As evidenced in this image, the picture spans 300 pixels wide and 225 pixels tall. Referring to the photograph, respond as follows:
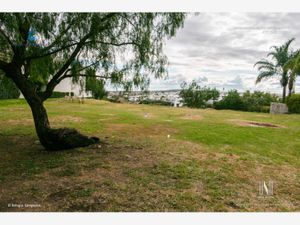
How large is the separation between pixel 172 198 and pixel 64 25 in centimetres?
391

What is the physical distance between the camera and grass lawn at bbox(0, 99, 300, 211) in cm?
361

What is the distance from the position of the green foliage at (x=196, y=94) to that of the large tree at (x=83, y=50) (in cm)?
1932

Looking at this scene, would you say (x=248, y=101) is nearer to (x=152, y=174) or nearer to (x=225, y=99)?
(x=225, y=99)

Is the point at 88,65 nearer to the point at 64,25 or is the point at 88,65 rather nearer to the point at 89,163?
the point at 64,25

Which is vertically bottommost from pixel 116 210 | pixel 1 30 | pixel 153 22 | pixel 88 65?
pixel 116 210

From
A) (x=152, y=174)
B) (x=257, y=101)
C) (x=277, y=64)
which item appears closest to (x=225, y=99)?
(x=257, y=101)

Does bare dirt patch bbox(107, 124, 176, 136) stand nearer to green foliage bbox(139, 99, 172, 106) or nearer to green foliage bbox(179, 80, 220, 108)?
green foliage bbox(139, 99, 172, 106)

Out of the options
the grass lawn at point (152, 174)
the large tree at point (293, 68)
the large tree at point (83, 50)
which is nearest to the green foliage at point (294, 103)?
the large tree at point (293, 68)

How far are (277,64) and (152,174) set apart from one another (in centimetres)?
2088

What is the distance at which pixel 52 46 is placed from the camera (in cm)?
539

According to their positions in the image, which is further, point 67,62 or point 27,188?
point 67,62

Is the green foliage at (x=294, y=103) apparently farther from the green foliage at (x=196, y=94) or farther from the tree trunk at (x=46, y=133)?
the tree trunk at (x=46, y=133)

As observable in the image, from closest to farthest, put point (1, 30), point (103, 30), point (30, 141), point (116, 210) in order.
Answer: point (116, 210) → point (1, 30) → point (103, 30) → point (30, 141)
